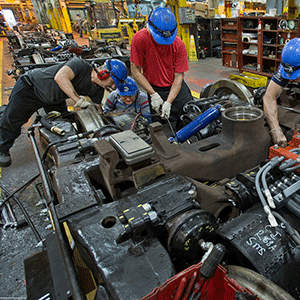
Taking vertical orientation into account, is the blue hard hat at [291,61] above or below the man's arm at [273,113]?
above

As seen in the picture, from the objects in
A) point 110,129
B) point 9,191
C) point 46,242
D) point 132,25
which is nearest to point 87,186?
point 46,242

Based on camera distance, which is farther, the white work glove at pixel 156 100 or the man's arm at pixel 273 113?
the white work glove at pixel 156 100

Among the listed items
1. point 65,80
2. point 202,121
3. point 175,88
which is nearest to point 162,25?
point 175,88

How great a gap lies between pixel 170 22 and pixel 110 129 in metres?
1.34

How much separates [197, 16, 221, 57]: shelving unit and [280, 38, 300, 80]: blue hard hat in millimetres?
8537

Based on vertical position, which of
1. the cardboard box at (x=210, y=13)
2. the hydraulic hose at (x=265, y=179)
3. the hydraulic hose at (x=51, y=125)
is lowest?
the hydraulic hose at (x=265, y=179)

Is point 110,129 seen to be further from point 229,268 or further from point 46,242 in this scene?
point 229,268

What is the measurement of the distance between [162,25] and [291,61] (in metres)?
1.23

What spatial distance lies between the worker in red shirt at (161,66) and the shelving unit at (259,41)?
4.04 meters

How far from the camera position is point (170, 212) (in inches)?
39.0

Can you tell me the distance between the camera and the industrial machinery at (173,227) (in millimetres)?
807

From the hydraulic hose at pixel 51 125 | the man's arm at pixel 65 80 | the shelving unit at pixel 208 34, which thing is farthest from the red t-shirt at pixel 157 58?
the shelving unit at pixel 208 34

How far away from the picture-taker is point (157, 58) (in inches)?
107

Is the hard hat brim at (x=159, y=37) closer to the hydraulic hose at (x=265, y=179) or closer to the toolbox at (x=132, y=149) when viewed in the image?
the toolbox at (x=132, y=149)
